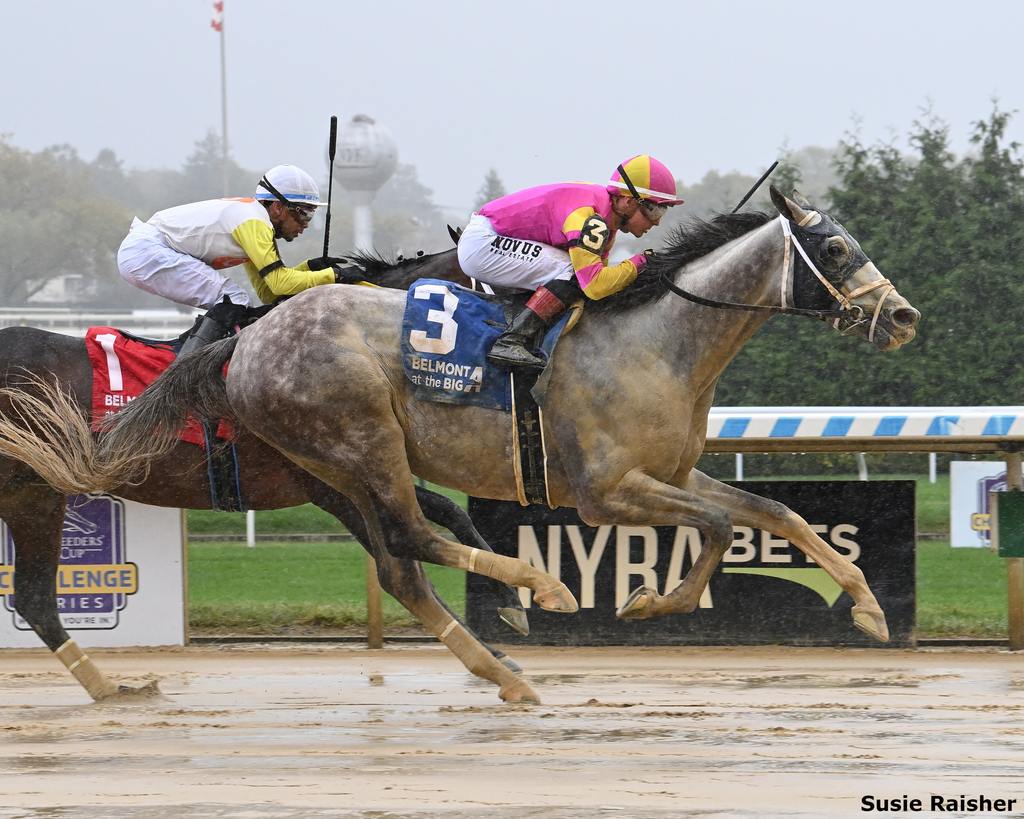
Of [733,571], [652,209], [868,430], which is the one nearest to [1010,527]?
[868,430]

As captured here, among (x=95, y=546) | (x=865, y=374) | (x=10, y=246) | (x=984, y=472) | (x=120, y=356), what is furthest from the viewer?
(x=10, y=246)

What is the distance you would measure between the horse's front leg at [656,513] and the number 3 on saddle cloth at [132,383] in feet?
4.52

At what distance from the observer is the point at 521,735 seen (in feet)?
15.3

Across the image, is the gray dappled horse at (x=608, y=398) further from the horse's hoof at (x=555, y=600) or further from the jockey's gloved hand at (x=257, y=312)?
the jockey's gloved hand at (x=257, y=312)

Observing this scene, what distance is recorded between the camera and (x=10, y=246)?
59625 mm

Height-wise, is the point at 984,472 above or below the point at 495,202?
below

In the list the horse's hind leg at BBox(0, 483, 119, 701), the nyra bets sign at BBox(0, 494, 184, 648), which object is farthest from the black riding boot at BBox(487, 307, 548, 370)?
the nyra bets sign at BBox(0, 494, 184, 648)

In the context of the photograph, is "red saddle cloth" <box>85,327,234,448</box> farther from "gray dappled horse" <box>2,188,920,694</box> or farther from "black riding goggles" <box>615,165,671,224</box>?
"black riding goggles" <box>615,165,671,224</box>

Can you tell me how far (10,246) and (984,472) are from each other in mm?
56969

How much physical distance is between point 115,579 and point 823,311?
12.7 feet

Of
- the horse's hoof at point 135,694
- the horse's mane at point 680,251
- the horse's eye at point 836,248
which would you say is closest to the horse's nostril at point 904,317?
the horse's eye at point 836,248

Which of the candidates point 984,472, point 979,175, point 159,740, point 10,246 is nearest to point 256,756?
point 159,740

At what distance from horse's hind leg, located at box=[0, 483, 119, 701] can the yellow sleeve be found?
1.21m

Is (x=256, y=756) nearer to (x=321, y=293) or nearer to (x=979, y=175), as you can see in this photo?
(x=321, y=293)
